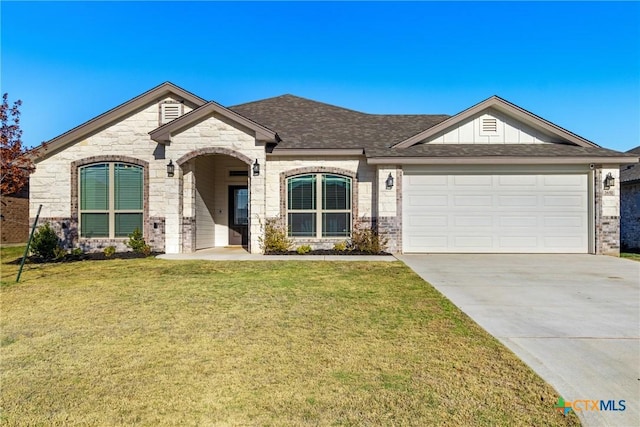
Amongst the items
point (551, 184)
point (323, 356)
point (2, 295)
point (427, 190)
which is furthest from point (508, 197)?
point (2, 295)

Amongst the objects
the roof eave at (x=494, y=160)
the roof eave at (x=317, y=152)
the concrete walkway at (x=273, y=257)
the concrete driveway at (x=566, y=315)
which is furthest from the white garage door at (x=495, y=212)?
the roof eave at (x=317, y=152)

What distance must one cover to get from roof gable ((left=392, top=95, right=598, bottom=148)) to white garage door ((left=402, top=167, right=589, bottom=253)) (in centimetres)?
122

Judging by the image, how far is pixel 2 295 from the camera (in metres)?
6.62

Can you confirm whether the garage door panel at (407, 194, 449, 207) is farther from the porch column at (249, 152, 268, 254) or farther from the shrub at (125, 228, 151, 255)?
the shrub at (125, 228, 151, 255)

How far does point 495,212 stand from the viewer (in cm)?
1220

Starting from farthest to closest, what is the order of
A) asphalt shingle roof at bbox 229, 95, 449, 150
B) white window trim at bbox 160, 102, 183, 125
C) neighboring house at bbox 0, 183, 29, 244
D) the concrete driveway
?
neighboring house at bbox 0, 183, 29, 244 → asphalt shingle roof at bbox 229, 95, 449, 150 → white window trim at bbox 160, 102, 183, 125 → the concrete driveway

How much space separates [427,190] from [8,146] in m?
12.6

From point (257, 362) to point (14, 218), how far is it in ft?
72.3

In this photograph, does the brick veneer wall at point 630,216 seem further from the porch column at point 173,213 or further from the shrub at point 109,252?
the shrub at point 109,252

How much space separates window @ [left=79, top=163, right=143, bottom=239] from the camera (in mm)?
12758

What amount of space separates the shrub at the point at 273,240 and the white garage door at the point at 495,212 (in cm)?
408

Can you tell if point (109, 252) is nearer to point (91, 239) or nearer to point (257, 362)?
point (91, 239)

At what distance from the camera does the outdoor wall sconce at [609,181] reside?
11.7 m

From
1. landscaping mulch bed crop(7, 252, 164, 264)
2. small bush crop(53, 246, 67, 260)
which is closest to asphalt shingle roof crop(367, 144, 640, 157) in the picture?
landscaping mulch bed crop(7, 252, 164, 264)
